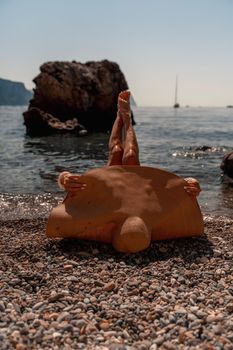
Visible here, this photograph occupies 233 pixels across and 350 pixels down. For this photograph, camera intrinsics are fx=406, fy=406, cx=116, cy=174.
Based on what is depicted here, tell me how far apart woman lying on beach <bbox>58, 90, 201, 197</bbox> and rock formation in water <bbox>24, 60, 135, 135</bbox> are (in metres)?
29.3

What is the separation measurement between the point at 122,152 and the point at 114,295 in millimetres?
3298

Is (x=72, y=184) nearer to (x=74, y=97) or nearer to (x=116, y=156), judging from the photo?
(x=116, y=156)

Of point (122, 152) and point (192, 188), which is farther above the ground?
point (122, 152)

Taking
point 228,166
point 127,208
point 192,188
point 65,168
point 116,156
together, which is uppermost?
point 116,156

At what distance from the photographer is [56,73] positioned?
39.8 metres

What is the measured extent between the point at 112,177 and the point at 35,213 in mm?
3988

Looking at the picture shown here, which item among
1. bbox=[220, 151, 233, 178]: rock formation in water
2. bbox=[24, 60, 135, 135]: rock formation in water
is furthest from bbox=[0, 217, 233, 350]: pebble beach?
bbox=[24, 60, 135, 135]: rock formation in water

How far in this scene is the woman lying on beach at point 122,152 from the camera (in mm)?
6375

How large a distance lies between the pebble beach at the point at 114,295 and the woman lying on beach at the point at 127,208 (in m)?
0.20

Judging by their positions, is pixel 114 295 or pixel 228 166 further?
pixel 228 166

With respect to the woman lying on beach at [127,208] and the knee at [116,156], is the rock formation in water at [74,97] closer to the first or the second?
the knee at [116,156]

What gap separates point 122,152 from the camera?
7316mm

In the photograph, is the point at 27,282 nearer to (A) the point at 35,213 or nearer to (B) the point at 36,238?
(B) the point at 36,238

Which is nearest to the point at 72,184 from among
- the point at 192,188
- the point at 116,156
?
the point at 116,156
